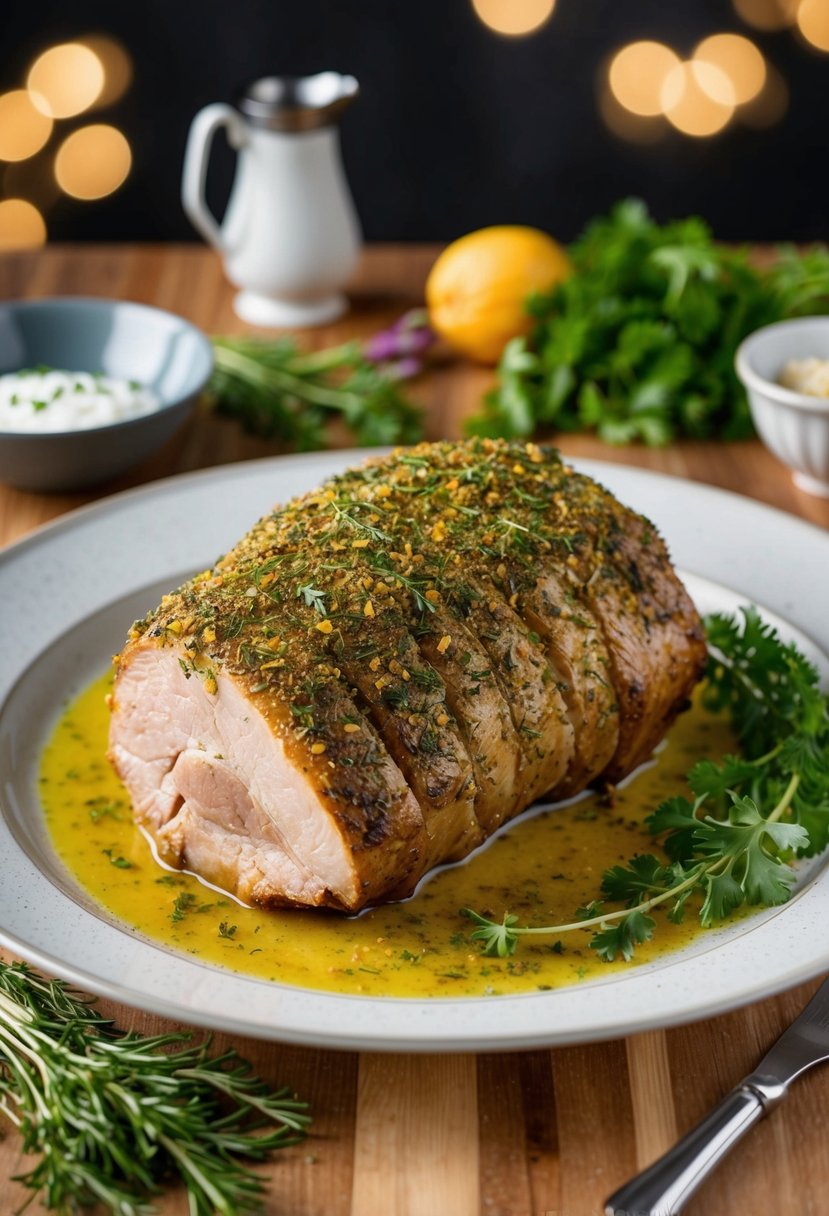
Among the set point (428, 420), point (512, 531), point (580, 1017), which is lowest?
point (428, 420)

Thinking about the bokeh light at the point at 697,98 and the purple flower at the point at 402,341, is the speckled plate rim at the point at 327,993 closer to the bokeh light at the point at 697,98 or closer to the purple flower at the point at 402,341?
the purple flower at the point at 402,341

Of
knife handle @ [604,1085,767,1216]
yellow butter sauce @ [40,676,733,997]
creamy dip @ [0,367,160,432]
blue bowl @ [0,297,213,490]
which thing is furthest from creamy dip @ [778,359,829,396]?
knife handle @ [604,1085,767,1216]

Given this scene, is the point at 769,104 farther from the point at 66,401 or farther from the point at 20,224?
the point at 66,401

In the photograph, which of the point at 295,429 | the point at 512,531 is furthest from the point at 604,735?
the point at 295,429

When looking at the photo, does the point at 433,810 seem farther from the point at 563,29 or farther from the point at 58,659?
the point at 563,29

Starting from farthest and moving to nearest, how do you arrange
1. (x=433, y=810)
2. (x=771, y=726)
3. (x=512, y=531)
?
(x=771, y=726) < (x=512, y=531) < (x=433, y=810)

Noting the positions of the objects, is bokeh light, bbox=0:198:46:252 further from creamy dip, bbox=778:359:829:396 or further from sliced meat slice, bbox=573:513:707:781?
sliced meat slice, bbox=573:513:707:781
